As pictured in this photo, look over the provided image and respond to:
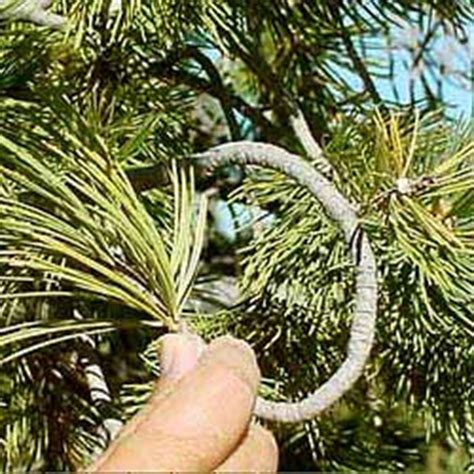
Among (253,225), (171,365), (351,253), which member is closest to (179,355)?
(171,365)

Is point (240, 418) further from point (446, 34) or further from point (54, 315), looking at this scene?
point (446, 34)

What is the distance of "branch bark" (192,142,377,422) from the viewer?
0.41m

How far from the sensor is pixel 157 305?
1.28ft

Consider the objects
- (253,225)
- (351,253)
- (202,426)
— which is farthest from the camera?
(253,225)

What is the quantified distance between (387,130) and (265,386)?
4.7 inches

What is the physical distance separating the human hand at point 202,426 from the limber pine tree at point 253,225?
1.9 inches

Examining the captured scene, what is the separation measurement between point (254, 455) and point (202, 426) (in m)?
0.02

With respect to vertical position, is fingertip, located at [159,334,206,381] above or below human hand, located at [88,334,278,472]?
above

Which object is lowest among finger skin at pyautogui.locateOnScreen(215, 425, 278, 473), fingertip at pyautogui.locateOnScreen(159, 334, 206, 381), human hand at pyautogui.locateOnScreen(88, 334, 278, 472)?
finger skin at pyautogui.locateOnScreen(215, 425, 278, 473)

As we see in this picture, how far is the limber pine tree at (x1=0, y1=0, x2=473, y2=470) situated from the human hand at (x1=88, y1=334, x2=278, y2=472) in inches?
1.9

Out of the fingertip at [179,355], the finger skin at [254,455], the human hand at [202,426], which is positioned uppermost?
the fingertip at [179,355]

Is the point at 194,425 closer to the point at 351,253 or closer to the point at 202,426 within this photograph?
the point at 202,426

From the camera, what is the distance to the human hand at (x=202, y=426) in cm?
32

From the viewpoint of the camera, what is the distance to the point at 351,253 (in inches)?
17.9
